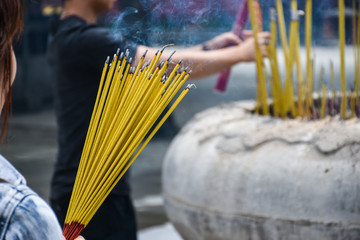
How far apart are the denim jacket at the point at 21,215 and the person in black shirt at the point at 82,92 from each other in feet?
2.65

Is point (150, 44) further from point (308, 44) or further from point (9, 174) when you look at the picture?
point (308, 44)

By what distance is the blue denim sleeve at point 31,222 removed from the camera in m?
0.65

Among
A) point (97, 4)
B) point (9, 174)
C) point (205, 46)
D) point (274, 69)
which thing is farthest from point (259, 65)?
point (9, 174)

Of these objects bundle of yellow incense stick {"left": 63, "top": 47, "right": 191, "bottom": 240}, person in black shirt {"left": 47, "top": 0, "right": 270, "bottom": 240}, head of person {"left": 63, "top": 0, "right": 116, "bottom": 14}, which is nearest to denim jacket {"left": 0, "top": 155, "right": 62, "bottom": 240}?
bundle of yellow incense stick {"left": 63, "top": 47, "right": 191, "bottom": 240}

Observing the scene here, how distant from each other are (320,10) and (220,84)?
52 cm

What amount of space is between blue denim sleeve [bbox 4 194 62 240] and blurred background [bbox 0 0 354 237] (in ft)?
1.82

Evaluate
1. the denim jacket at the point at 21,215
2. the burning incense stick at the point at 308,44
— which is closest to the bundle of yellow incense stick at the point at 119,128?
the denim jacket at the point at 21,215

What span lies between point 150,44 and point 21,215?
2.24 feet

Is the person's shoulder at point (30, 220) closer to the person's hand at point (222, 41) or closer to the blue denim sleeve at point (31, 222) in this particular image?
the blue denim sleeve at point (31, 222)

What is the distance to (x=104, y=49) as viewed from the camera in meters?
1.46

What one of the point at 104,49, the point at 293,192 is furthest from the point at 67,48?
the point at 293,192

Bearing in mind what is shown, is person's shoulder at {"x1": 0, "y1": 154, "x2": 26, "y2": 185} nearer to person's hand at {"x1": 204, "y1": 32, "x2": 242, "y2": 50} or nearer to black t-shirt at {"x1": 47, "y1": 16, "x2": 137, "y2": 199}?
black t-shirt at {"x1": 47, "y1": 16, "x2": 137, "y2": 199}

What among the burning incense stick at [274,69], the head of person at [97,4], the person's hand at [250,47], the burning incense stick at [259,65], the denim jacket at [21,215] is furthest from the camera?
the burning incense stick at [274,69]

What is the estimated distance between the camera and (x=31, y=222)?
657 mm
